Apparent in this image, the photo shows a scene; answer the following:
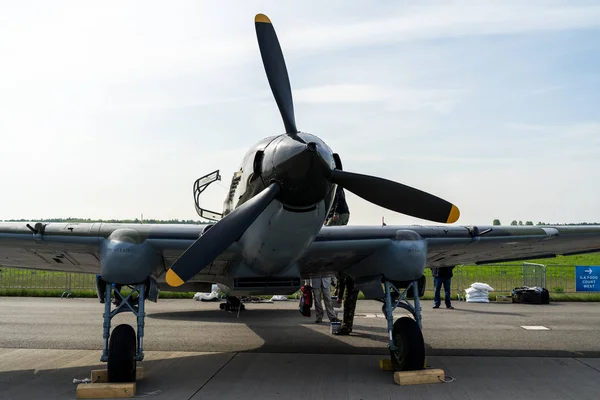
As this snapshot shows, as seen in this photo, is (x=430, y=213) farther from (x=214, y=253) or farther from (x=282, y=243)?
(x=214, y=253)

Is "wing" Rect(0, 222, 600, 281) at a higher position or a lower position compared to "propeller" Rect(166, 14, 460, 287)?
lower

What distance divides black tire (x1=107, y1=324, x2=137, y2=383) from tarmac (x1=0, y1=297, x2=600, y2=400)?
333 mm

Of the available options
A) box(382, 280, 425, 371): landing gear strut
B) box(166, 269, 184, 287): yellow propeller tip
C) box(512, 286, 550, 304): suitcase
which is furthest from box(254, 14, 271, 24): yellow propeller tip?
box(512, 286, 550, 304): suitcase

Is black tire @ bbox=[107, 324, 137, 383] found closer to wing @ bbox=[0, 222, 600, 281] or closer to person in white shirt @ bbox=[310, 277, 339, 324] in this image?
wing @ bbox=[0, 222, 600, 281]

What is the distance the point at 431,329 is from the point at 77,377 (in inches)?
321

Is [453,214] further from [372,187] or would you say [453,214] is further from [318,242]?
[318,242]

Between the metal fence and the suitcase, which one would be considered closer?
the suitcase

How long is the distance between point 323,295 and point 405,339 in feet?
19.2

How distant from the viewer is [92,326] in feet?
45.6

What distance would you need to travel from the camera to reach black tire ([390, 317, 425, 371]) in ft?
26.9

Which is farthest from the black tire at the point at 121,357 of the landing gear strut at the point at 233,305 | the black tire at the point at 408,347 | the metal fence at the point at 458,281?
the metal fence at the point at 458,281

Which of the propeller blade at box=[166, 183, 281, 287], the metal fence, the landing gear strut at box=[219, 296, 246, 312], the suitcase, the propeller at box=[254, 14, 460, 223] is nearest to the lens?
the propeller blade at box=[166, 183, 281, 287]

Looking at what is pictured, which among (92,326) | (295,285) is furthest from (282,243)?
(92,326)

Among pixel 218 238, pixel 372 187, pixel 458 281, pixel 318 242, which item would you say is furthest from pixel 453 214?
pixel 458 281
